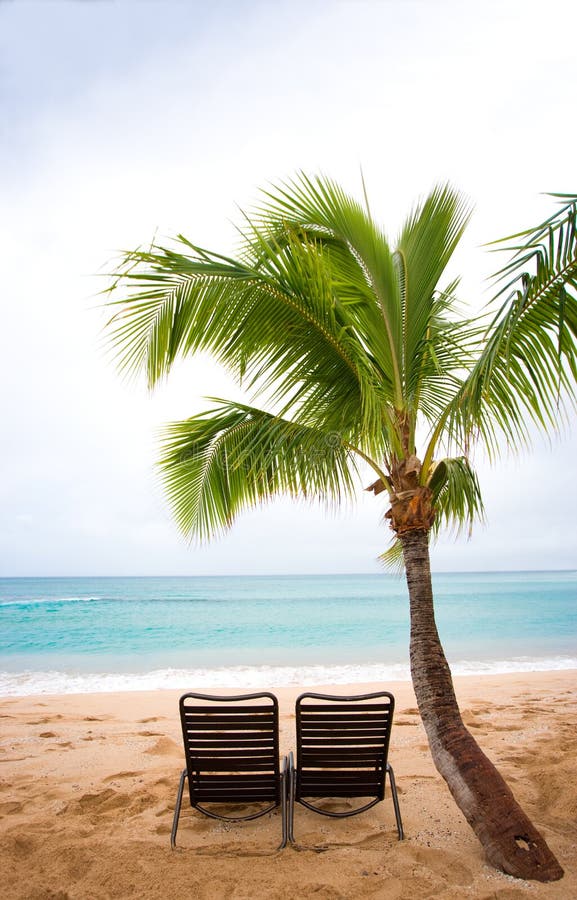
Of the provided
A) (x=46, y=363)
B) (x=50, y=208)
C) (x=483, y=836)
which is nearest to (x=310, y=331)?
(x=483, y=836)

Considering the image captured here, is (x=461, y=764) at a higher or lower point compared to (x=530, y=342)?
lower

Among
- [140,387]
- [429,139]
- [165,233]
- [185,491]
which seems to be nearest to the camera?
[165,233]

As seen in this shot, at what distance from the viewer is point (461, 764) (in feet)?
11.1

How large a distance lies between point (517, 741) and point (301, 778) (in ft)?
10.6

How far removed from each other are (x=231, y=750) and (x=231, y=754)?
1.2 inches

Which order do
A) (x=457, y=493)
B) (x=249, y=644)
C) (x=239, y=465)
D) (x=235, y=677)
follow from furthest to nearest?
(x=249, y=644) → (x=235, y=677) → (x=457, y=493) → (x=239, y=465)

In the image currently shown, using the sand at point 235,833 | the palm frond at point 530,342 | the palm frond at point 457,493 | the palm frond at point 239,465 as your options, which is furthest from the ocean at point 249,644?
the palm frond at point 530,342

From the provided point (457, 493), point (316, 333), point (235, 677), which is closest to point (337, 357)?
point (316, 333)

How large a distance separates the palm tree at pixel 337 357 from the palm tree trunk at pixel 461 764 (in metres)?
0.01

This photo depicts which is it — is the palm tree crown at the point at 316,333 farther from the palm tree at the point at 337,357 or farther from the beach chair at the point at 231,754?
the beach chair at the point at 231,754

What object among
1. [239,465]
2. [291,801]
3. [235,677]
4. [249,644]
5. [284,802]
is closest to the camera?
[284,802]

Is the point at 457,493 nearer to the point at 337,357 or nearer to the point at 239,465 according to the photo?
the point at 337,357

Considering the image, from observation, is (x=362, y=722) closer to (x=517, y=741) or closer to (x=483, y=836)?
(x=483, y=836)

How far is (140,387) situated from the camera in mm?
4527
